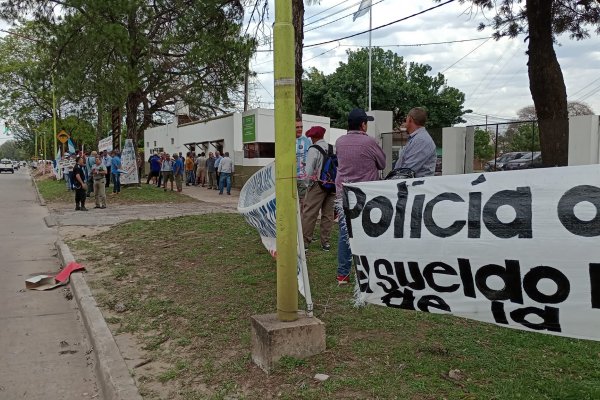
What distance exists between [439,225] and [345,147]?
218 cm

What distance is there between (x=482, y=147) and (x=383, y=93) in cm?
2339

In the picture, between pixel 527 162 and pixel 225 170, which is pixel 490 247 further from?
pixel 225 170

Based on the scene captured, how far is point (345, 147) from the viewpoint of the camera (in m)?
5.47

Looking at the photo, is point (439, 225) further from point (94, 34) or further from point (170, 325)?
point (94, 34)

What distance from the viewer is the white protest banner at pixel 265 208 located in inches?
171

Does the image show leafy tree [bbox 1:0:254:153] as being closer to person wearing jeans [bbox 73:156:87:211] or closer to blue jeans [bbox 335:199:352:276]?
person wearing jeans [bbox 73:156:87:211]

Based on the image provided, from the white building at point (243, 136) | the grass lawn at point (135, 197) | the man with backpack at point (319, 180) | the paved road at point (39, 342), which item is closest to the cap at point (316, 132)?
the man with backpack at point (319, 180)

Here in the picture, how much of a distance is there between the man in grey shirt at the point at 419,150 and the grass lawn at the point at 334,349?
4.42 feet

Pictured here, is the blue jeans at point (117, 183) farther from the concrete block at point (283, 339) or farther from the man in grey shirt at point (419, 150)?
the concrete block at point (283, 339)

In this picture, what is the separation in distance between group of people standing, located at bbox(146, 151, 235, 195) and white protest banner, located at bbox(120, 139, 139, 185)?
115 centimetres

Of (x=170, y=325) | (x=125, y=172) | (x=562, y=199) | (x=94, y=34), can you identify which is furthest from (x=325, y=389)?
(x=125, y=172)

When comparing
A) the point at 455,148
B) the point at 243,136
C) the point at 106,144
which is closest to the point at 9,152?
the point at 106,144

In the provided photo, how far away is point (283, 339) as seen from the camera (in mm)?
3775

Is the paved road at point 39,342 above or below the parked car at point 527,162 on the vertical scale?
below
